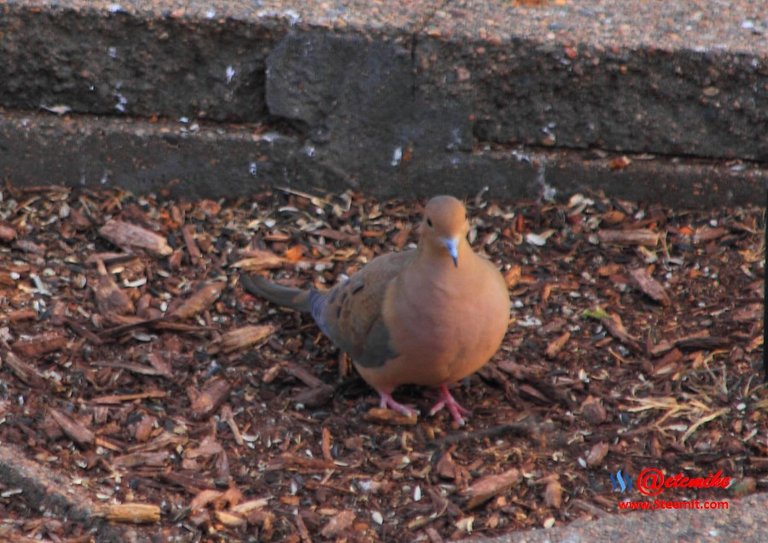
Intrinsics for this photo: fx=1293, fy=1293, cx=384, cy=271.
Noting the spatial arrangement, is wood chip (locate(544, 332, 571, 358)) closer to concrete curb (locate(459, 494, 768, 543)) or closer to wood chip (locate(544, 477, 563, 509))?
wood chip (locate(544, 477, 563, 509))

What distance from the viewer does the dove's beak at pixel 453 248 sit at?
3580 millimetres

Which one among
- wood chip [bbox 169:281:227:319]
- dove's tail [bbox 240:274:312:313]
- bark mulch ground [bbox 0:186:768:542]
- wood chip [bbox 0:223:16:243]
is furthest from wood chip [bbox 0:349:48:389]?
dove's tail [bbox 240:274:312:313]

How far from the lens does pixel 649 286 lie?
432 centimetres

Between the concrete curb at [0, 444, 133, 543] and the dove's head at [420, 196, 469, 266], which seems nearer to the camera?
the concrete curb at [0, 444, 133, 543]

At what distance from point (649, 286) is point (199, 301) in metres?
1.50

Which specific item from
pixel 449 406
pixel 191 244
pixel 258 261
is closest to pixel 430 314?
pixel 449 406

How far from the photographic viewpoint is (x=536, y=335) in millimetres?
4211

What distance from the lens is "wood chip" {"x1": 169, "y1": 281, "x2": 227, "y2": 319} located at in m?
4.22

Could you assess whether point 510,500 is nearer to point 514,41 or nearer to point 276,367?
point 276,367

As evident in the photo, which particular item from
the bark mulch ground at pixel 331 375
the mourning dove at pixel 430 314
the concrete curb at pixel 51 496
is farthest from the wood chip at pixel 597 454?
the concrete curb at pixel 51 496

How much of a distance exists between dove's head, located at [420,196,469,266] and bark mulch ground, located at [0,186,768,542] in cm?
55

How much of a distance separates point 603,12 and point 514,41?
456 mm

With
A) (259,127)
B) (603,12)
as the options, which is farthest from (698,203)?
(259,127)

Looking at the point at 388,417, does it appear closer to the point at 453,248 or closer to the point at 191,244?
the point at 453,248
